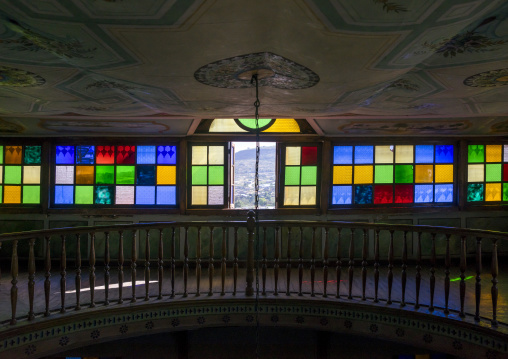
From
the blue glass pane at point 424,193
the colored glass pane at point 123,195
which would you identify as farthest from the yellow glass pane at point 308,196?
the colored glass pane at point 123,195

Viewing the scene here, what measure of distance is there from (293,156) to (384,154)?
1851mm

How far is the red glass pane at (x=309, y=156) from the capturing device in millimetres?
6457

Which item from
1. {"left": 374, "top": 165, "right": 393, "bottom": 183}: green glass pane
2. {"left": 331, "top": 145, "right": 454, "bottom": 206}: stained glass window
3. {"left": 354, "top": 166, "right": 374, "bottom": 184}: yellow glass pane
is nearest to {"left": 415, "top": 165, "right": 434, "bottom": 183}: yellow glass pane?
{"left": 331, "top": 145, "right": 454, "bottom": 206}: stained glass window

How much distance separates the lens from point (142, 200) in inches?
251

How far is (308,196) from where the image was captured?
6484mm

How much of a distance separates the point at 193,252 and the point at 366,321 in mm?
3372

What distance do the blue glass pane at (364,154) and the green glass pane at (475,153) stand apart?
199cm

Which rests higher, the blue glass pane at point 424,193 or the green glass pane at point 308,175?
the green glass pane at point 308,175

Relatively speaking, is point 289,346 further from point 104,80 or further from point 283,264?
point 104,80

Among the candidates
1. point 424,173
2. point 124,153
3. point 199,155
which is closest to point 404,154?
point 424,173

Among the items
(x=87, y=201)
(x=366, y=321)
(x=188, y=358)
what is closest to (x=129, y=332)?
(x=188, y=358)

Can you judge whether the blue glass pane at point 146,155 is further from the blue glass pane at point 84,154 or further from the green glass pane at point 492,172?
the green glass pane at point 492,172

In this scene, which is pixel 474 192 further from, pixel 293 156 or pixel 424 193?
pixel 293 156

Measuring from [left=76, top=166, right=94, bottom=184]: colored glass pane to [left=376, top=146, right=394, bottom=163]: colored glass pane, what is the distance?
18.4ft
